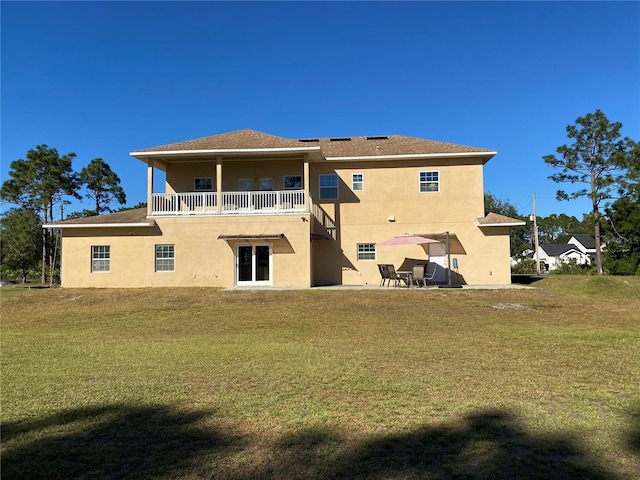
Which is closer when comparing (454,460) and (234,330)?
(454,460)

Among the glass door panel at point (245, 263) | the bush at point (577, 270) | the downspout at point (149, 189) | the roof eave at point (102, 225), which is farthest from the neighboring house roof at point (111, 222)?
the bush at point (577, 270)

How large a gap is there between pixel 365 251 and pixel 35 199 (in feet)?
97.6

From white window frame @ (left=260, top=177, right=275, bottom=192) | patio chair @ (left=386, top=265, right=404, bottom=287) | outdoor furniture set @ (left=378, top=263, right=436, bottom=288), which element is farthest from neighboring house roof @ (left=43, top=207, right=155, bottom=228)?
patio chair @ (left=386, top=265, right=404, bottom=287)

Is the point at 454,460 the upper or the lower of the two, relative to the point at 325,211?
lower

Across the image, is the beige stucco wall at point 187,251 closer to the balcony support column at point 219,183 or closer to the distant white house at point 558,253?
the balcony support column at point 219,183

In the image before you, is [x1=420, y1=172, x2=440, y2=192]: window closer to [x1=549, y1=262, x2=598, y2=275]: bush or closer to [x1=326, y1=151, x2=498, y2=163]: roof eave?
[x1=326, y1=151, x2=498, y2=163]: roof eave

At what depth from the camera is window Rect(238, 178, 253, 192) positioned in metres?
21.8

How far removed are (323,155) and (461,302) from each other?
1004cm

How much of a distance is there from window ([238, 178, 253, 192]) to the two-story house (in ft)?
0.16

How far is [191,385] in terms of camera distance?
5789 mm

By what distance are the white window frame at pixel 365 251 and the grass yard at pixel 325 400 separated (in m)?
10.1

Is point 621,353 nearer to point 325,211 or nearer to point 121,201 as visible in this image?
point 325,211

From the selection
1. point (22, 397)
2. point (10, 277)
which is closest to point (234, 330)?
point (22, 397)

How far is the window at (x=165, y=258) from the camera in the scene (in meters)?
20.2
